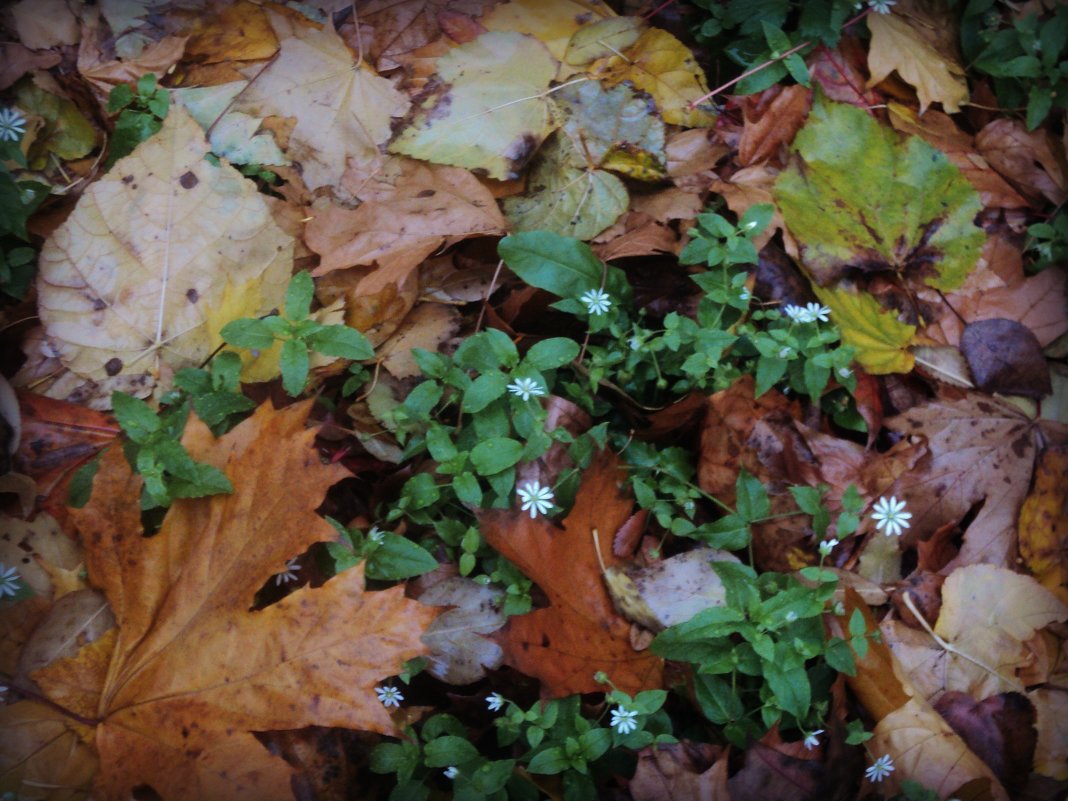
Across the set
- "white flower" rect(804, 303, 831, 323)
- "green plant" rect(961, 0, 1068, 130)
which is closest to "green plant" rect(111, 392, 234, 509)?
"white flower" rect(804, 303, 831, 323)

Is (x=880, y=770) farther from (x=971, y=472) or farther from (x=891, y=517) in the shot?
(x=971, y=472)

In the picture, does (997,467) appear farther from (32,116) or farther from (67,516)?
(32,116)

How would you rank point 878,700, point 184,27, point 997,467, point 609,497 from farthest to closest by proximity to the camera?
point 184,27
point 997,467
point 609,497
point 878,700

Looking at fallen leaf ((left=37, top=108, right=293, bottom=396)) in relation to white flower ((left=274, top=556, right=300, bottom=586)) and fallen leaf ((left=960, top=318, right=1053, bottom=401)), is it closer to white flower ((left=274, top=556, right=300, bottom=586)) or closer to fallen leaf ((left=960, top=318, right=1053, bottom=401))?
white flower ((left=274, top=556, right=300, bottom=586))

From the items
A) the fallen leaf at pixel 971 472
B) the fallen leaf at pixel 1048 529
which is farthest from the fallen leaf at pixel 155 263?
the fallen leaf at pixel 1048 529

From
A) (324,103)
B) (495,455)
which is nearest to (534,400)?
(495,455)

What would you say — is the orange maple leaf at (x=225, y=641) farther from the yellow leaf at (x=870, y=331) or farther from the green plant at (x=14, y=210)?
the yellow leaf at (x=870, y=331)

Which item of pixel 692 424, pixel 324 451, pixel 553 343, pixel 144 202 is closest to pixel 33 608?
pixel 324 451

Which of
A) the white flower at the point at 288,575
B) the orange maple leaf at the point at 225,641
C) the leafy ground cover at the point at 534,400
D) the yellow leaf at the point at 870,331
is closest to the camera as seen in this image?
the orange maple leaf at the point at 225,641
